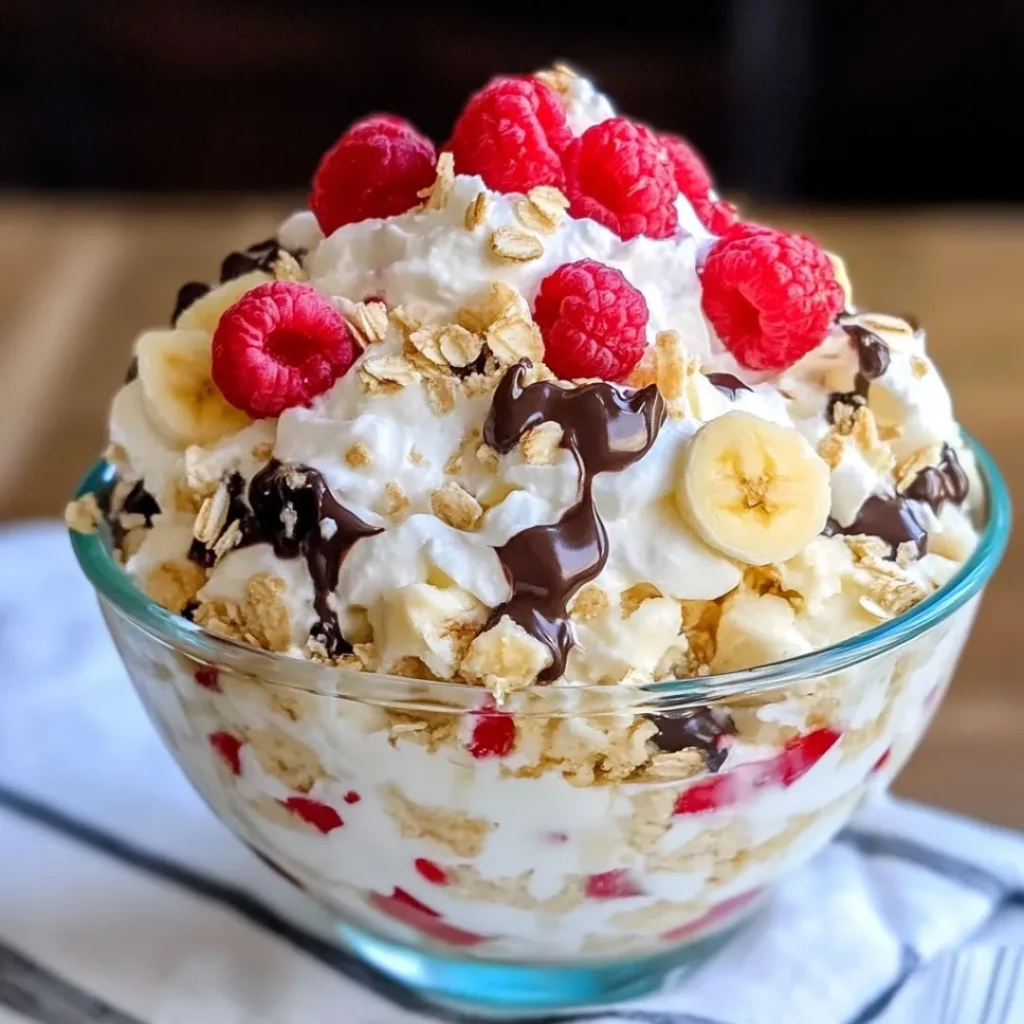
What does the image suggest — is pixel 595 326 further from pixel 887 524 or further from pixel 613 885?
pixel 613 885

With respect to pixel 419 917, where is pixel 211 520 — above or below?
above

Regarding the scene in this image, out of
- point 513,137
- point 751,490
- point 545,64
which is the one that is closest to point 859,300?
point 513,137

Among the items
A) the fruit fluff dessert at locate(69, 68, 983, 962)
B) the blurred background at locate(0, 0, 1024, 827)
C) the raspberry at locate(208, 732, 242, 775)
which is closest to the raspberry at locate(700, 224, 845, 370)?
the fruit fluff dessert at locate(69, 68, 983, 962)

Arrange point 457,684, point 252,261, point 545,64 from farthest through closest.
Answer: point 545,64 → point 252,261 → point 457,684

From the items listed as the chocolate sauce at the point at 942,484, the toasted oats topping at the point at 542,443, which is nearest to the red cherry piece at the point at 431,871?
the toasted oats topping at the point at 542,443

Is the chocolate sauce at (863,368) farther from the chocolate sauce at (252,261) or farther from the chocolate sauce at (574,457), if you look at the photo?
the chocolate sauce at (252,261)

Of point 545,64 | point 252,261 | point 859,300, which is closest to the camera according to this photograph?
point 252,261
